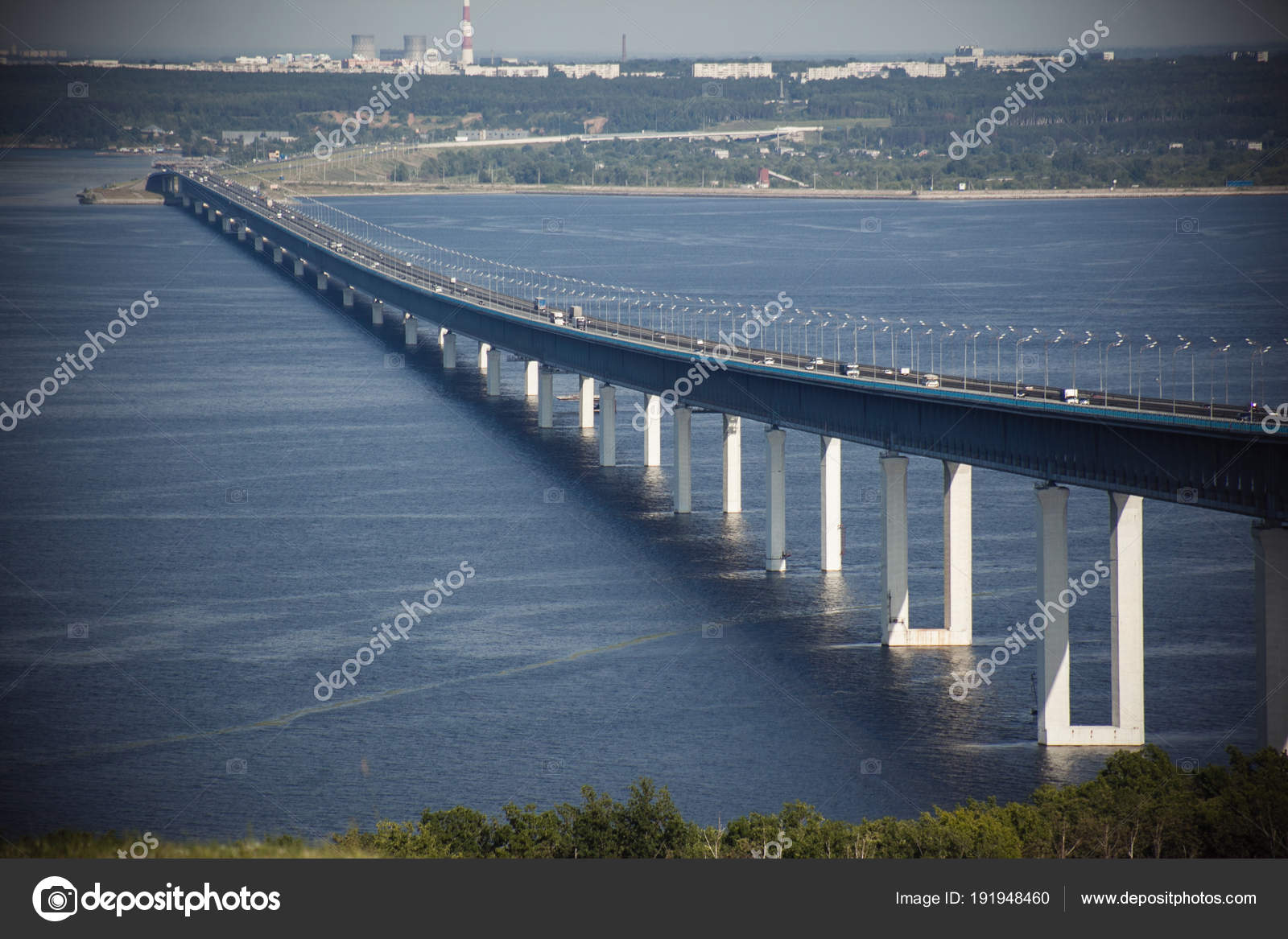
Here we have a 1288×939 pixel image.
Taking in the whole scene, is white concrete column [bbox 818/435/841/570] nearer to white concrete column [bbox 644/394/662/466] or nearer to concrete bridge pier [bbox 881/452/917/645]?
concrete bridge pier [bbox 881/452/917/645]

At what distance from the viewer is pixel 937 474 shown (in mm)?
94188

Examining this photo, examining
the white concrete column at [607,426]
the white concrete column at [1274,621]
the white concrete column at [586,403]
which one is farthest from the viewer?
the white concrete column at [586,403]

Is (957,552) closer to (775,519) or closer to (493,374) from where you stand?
(775,519)

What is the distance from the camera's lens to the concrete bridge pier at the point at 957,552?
201 ft

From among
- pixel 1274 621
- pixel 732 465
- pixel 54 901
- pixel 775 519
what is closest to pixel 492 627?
pixel 775 519

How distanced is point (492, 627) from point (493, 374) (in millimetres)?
63516

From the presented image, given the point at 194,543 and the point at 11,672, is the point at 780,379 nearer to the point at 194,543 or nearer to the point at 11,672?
the point at 194,543

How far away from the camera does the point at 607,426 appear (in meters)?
97.8

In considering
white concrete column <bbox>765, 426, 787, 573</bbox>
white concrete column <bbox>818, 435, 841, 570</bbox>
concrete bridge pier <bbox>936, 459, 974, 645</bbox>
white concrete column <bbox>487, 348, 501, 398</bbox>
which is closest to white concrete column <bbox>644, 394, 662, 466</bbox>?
white concrete column <bbox>765, 426, 787, 573</bbox>

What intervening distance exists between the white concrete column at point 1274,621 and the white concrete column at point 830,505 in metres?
26.9

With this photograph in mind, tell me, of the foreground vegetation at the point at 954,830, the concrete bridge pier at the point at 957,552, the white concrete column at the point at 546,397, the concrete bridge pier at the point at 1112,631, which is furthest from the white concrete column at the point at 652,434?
the foreground vegetation at the point at 954,830

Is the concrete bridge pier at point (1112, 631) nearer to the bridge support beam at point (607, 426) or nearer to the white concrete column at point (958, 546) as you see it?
the white concrete column at point (958, 546)

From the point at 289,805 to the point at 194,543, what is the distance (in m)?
33.0

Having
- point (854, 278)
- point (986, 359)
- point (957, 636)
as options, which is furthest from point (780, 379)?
point (854, 278)
